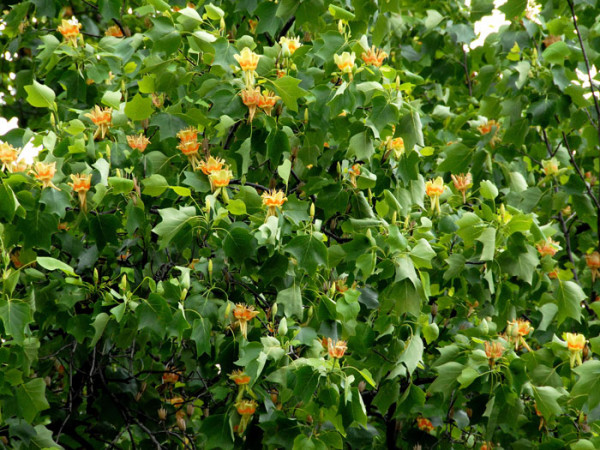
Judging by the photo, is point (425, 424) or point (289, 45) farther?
point (425, 424)

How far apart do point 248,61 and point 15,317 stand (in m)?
1.50

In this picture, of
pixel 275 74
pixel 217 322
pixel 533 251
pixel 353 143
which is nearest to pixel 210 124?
pixel 275 74

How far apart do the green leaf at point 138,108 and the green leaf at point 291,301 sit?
1.16m

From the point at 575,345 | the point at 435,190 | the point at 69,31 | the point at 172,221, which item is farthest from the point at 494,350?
the point at 69,31

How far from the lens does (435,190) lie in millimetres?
4484

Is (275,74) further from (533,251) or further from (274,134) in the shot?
(533,251)

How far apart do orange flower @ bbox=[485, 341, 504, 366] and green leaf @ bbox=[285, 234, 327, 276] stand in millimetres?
959

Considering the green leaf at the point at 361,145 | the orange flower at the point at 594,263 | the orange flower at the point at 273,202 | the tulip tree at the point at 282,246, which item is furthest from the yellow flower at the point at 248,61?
the orange flower at the point at 594,263

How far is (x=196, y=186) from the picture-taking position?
3764 millimetres

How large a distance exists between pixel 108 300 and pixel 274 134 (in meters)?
1.07

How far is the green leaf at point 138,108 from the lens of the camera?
4113 mm

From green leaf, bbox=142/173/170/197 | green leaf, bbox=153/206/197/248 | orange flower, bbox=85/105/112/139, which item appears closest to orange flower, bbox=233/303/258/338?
green leaf, bbox=153/206/197/248

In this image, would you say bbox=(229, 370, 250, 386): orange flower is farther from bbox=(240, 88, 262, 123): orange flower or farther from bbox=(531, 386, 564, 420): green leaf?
bbox=(531, 386, 564, 420): green leaf

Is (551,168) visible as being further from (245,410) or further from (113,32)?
(113,32)
